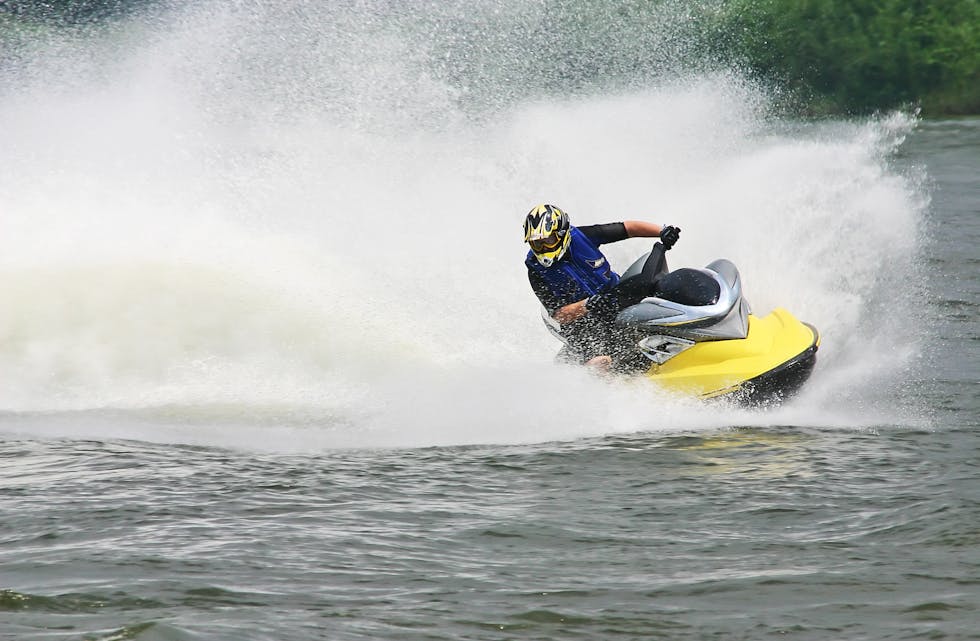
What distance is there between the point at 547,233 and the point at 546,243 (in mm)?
82

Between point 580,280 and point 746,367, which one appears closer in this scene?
point 746,367

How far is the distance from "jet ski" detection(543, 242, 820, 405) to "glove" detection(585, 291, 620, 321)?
6cm

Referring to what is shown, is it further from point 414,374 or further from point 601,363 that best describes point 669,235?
point 414,374

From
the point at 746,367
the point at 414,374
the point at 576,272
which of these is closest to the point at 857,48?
the point at 414,374

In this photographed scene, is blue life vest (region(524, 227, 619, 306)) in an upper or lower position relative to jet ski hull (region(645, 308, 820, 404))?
upper

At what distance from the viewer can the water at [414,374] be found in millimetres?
4914

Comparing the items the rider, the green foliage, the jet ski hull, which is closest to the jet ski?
the jet ski hull

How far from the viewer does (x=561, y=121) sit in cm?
1641

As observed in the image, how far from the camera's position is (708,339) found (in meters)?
7.88

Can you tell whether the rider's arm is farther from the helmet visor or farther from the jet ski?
the helmet visor

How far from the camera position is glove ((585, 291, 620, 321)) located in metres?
8.14

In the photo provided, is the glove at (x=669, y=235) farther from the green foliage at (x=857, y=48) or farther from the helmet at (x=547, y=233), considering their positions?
the green foliage at (x=857, y=48)

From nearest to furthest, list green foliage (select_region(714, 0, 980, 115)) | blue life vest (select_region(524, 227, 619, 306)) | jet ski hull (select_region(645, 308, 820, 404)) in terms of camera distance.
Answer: jet ski hull (select_region(645, 308, 820, 404))
blue life vest (select_region(524, 227, 619, 306))
green foliage (select_region(714, 0, 980, 115))

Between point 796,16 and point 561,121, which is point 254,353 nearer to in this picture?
point 561,121
